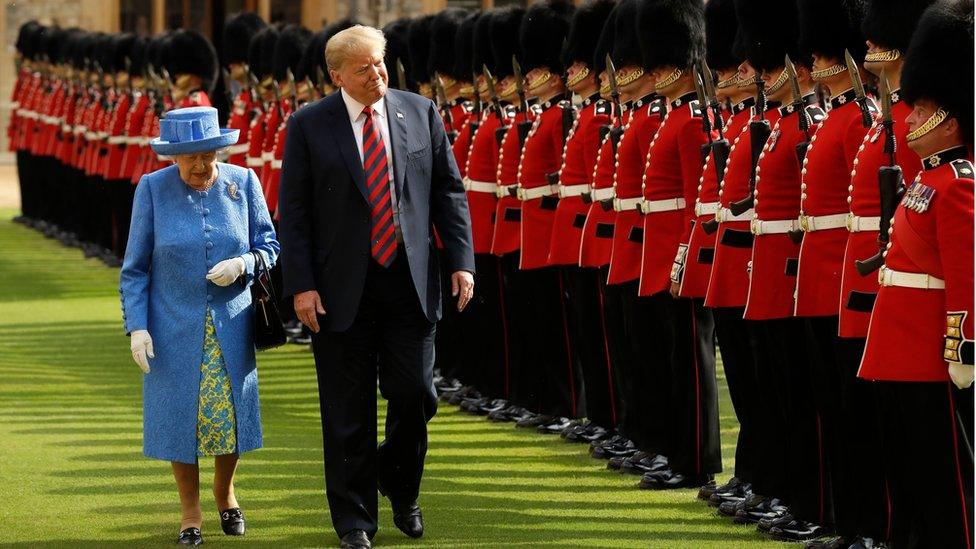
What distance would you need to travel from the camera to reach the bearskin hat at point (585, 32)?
25.1 feet

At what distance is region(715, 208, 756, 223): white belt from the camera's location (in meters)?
5.95

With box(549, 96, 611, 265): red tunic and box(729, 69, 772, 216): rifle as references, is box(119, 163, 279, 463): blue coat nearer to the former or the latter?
box(729, 69, 772, 216): rifle

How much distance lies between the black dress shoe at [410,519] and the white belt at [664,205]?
1322 millimetres

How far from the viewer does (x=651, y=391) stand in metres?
6.78

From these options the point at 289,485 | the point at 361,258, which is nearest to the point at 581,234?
the point at 289,485

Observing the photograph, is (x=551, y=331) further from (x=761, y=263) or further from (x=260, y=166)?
(x=260, y=166)

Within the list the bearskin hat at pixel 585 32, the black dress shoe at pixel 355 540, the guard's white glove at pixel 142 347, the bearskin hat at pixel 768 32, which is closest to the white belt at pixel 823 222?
the bearskin hat at pixel 768 32

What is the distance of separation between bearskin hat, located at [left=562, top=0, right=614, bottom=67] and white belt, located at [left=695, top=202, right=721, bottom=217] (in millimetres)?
1482

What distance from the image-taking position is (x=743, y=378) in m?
6.11

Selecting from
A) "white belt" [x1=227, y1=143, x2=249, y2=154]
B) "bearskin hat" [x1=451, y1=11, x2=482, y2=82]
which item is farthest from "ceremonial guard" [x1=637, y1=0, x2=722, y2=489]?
"white belt" [x1=227, y1=143, x2=249, y2=154]

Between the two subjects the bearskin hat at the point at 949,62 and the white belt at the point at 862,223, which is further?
the white belt at the point at 862,223

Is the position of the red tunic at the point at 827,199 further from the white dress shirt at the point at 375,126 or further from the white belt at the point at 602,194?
the white belt at the point at 602,194

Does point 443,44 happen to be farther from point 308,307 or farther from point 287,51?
point 308,307

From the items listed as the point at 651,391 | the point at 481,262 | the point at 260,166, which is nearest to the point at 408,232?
the point at 651,391
